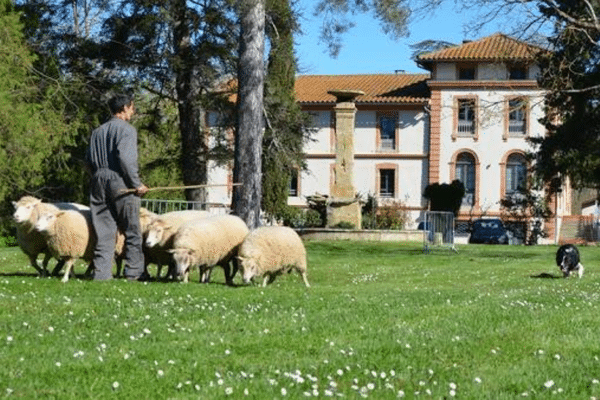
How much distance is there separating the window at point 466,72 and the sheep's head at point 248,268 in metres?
58.5

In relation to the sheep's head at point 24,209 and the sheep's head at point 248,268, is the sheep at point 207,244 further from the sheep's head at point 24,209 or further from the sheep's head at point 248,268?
the sheep's head at point 24,209

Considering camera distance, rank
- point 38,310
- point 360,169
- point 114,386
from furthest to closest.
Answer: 1. point 360,169
2. point 38,310
3. point 114,386

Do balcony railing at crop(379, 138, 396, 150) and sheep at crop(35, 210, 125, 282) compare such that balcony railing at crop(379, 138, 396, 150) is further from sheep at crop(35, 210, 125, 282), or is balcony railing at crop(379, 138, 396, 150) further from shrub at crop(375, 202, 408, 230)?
sheep at crop(35, 210, 125, 282)

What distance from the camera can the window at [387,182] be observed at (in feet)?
252

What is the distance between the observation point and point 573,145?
48562 mm

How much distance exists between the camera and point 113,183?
612 inches

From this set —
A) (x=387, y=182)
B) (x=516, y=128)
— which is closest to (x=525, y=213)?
(x=516, y=128)

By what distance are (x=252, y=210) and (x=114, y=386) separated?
21.6 meters

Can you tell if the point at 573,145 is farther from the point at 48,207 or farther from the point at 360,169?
the point at 48,207

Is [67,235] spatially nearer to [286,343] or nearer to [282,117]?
[286,343]

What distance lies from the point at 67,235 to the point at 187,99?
19.0 m

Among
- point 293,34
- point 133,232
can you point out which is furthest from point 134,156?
point 293,34

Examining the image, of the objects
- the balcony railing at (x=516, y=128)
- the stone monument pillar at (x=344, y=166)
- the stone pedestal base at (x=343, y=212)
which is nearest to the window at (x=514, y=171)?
the balcony railing at (x=516, y=128)

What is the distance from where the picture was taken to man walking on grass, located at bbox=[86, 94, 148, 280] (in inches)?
607
